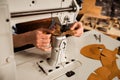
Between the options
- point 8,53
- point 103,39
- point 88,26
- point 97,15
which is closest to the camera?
point 8,53

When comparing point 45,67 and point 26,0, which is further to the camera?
point 45,67

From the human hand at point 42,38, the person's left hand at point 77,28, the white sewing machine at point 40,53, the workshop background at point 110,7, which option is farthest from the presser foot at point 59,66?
the workshop background at point 110,7

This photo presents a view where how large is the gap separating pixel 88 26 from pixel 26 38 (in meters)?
0.78

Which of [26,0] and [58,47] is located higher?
[26,0]

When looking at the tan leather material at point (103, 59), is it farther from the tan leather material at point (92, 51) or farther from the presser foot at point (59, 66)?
the presser foot at point (59, 66)

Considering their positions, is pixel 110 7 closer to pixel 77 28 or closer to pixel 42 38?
pixel 77 28

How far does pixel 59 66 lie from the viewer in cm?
93

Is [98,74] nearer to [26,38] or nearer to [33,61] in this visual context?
[33,61]

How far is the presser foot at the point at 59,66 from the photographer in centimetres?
89

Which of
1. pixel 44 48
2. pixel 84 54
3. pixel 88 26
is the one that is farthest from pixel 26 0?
pixel 88 26

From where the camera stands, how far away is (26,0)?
0.71m

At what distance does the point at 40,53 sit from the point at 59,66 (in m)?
0.19

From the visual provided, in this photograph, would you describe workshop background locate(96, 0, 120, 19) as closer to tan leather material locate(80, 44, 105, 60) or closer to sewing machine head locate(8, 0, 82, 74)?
tan leather material locate(80, 44, 105, 60)

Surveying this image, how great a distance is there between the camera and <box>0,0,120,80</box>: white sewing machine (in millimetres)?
640
